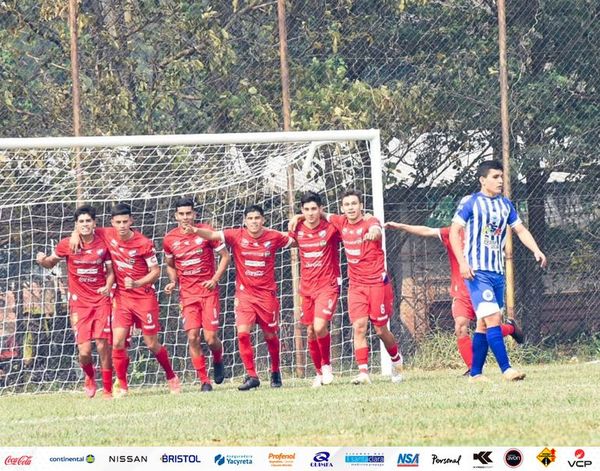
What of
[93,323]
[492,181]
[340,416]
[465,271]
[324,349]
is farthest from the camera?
[93,323]

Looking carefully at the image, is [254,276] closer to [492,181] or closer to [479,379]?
[479,379]

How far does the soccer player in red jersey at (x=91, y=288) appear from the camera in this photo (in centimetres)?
1371

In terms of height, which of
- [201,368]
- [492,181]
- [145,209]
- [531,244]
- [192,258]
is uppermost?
[145,209]

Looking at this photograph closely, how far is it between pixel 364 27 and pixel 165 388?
479 cm

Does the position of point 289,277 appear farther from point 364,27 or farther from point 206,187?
point 364,27

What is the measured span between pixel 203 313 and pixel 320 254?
4.37 feet

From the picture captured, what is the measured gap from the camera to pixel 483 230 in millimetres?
11938

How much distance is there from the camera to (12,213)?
53.5 feet

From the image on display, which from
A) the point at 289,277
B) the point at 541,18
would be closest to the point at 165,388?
the point at 289,277
